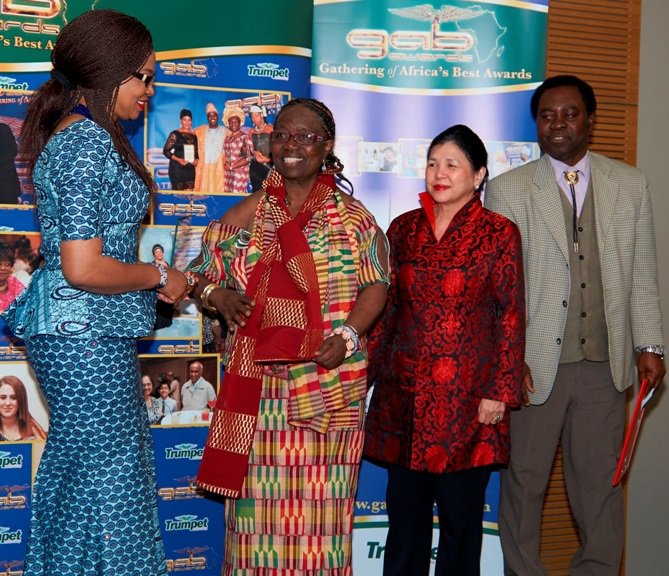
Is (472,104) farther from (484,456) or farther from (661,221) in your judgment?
A: (484,456)

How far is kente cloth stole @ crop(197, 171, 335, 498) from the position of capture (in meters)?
3.05

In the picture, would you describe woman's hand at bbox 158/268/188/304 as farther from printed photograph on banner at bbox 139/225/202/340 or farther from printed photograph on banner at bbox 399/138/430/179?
printed photograph on banner at bbox 399/138/430/179

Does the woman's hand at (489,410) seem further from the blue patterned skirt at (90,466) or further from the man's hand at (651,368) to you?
the blue patterned skirt at (90,466)

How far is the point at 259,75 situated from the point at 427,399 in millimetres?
1593

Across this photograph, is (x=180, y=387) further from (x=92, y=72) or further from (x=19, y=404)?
(x=92, y=72)

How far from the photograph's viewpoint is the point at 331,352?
298cm

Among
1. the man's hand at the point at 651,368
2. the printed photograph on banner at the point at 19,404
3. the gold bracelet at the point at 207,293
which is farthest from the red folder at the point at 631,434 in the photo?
the printed photograph on banner at the point at 19,404

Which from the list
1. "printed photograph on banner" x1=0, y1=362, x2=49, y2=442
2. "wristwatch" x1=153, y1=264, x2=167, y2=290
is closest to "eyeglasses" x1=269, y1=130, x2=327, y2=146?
"wristwatch" x1=153, y1=264, x2=167, y2=290

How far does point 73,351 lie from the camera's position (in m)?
2.45

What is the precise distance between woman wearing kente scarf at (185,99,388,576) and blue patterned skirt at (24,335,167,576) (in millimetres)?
579

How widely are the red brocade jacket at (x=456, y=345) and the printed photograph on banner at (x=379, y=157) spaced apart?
2.21 ft

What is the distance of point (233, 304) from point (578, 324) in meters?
1.48

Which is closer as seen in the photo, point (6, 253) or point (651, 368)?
point (6, 253)

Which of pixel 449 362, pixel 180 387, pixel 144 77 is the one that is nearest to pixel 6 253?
pixel 180 387
